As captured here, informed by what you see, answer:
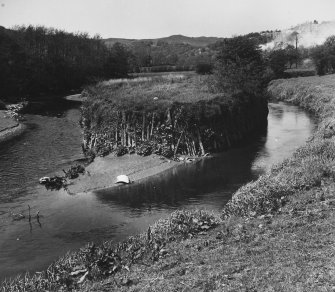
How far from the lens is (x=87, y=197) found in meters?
31.9

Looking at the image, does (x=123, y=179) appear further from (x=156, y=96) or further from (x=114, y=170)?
(x=156, y=96)

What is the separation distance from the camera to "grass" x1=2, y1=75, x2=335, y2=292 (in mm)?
13347

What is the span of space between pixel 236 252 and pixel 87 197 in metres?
18.3

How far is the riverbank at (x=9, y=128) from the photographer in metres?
57.9

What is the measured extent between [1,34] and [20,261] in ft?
347

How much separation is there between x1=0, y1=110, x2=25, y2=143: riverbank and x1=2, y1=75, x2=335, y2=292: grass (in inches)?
1685

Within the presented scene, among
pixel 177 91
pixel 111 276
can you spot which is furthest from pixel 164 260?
pixel 177 91

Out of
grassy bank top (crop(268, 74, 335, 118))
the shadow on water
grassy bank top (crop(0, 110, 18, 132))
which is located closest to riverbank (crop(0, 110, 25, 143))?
grassy bank top (crop(0, 110, 18, 132))

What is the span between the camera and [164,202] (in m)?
30.5

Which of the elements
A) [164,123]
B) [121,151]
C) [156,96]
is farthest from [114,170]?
[156,96]

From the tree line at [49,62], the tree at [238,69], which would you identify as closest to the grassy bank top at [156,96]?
the tree at [238,69]

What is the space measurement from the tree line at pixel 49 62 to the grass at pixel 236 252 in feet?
311

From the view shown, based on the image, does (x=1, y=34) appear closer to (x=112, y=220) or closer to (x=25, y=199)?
(x=25, y=199)

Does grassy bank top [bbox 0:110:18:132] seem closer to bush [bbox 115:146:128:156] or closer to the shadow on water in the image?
bush [bbox 115:146:128:156]
